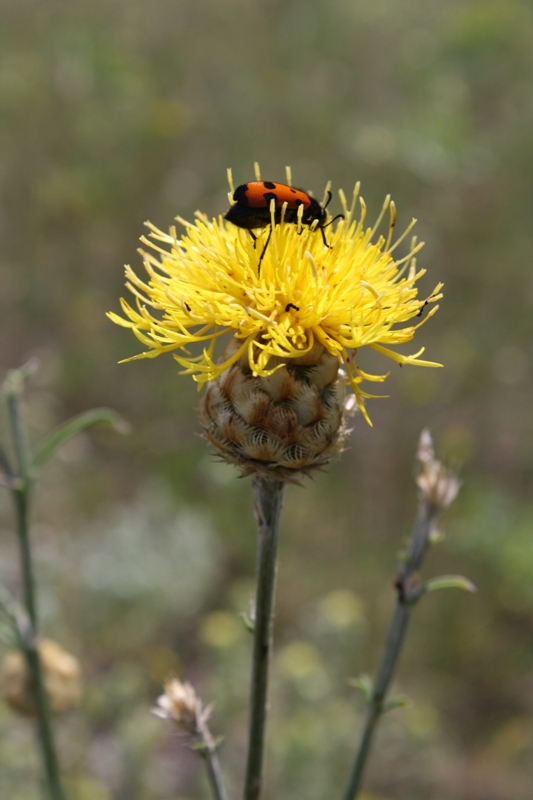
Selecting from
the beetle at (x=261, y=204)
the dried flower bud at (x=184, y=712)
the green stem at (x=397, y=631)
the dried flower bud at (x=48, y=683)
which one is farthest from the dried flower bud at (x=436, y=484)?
the dried flower bud at (x=48, y=683)

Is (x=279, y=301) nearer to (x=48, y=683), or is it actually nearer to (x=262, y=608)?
(x=262, y=608)

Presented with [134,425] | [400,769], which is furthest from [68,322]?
[400,769]

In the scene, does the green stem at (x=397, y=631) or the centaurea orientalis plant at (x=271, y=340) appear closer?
the centaurea orientalis plant at (x=271, y=340)

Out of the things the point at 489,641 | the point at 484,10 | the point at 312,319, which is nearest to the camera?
the point at 312,319

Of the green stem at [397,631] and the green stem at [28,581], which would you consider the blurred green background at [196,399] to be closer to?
the green stem at [28,581]

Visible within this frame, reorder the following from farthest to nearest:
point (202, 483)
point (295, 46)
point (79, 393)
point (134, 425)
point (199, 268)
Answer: point (295, 46) < point (79, 393) < point (134, 425) < point (202, 483) < point (199, 268)

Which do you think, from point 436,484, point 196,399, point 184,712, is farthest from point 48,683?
point 196,399

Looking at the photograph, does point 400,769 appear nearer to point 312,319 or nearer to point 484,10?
point 312,319

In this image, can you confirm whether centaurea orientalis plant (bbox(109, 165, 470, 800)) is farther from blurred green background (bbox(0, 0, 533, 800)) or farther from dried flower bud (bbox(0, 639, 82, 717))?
blurred green background (bbox(0, 0, 533, 800))
